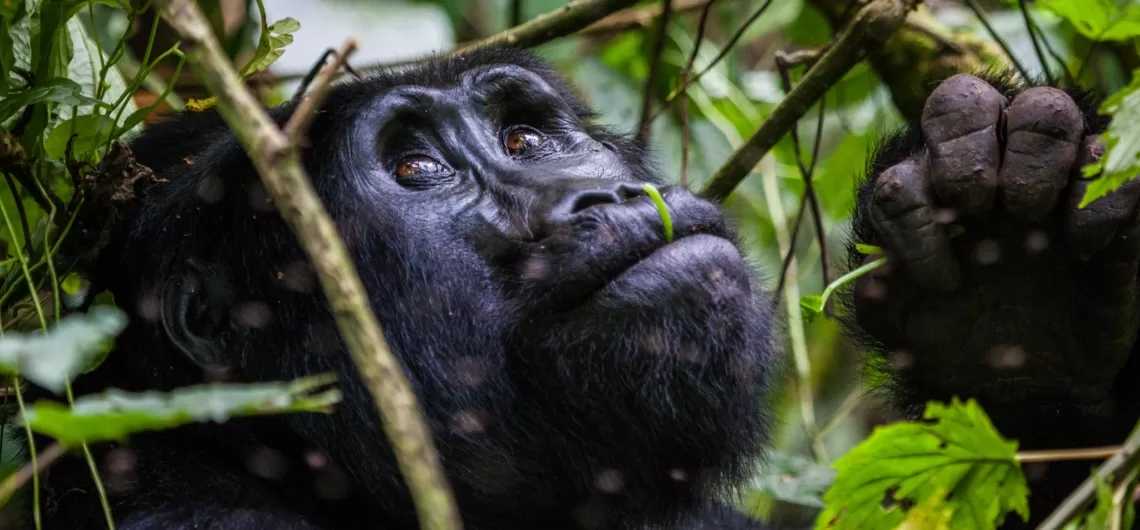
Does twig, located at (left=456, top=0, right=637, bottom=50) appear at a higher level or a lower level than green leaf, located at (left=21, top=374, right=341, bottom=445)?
higher

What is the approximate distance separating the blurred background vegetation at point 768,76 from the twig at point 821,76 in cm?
24

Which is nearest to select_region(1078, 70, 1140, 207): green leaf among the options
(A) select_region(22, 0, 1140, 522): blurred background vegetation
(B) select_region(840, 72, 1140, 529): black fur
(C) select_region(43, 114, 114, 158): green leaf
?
(B) select_region(840, 72, 1140, 529): black fur

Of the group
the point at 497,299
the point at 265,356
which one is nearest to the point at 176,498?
the point at 265,356

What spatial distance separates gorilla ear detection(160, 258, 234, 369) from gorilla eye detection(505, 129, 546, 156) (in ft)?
2.55

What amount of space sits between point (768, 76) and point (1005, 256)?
161 inches

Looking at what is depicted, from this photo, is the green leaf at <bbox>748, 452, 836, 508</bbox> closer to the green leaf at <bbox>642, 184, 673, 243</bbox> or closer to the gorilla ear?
the green leaf at <bbox>642, 184, 673, 243</bbox>

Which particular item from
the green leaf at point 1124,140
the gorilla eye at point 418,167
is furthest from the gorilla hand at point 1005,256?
the gorilla eye at point 418,167

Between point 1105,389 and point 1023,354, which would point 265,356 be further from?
point 1105,389

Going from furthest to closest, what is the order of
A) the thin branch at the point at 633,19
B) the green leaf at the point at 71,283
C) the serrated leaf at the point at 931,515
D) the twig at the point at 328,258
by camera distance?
1. the thin branch at the point at 633,19
2. the green leaf at the point at 71,283
3. the serrated leaf at the point at 931,515
4. the twig at the point at 328,258

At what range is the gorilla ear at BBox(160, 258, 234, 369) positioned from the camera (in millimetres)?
2508

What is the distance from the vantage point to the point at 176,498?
2.37 metres

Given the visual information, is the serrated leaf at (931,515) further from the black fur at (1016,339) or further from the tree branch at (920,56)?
the tree branch at (920,56)

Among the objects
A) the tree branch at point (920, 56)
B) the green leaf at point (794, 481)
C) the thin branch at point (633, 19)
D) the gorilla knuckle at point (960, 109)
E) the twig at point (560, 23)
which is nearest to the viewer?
the gorilla knuckle at point (960, 109)

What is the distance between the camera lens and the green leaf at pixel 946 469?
169cm
